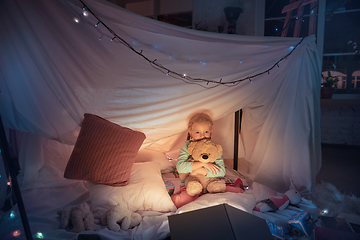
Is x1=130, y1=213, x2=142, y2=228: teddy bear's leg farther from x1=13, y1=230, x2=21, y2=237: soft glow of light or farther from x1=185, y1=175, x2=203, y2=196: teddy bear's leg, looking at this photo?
x1=13, y1=230, x2=21, y2=237: soft glow of light

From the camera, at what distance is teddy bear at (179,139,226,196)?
167 centimetres

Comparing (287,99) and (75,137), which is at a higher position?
(287,99)

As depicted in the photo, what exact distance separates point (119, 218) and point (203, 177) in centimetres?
69

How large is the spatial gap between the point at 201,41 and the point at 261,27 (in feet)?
5.68

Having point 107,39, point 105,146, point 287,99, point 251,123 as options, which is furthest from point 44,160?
point 287,99

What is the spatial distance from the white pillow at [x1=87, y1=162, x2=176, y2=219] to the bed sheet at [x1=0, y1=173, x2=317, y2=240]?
5cm

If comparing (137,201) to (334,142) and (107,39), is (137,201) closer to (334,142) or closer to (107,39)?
(107,39)

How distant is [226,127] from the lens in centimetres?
247

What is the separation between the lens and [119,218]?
1.33 metres

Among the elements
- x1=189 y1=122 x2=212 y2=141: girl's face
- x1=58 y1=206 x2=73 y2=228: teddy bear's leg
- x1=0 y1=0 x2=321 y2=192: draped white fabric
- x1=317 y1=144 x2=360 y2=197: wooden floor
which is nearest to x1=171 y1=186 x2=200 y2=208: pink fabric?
x1=189 y1=122 x2=212 y2=141: girl's face

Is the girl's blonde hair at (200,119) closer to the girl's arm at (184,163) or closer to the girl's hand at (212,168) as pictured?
the girl's arm at (184,163)

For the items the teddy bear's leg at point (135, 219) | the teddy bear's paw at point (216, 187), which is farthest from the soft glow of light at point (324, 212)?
the teddy bear's leg at point (135, 219)

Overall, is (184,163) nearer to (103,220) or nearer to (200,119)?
(200,119)

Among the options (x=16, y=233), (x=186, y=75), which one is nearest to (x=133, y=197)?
(x=16, y=233)
